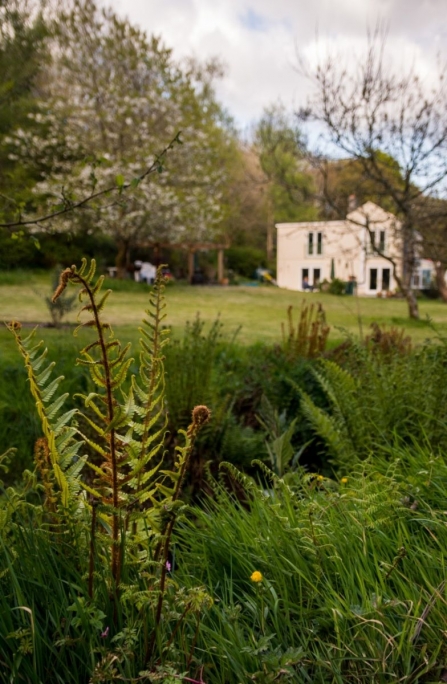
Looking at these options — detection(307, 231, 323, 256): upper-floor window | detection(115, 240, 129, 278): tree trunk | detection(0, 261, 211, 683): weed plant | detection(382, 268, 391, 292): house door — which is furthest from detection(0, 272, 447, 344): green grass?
detection(307, 231, 323, 256): upper-floor window

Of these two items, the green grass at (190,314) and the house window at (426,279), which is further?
the house window at (426,279)

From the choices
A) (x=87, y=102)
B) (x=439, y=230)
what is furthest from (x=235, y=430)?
(x=87, y=102)

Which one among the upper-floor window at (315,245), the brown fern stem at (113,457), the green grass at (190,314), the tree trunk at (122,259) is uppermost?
the upper-floor window at (315,245)

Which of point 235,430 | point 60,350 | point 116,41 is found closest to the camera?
point 235,430

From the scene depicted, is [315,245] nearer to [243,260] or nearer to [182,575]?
[243,260]

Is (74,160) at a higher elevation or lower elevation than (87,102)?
lower

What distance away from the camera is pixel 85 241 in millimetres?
24938

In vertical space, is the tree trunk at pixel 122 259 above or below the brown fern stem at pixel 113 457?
above

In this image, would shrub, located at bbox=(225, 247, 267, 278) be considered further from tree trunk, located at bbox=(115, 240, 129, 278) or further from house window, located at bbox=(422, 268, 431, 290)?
tree trunk, located at bbox=(115, 240, 129, 278)

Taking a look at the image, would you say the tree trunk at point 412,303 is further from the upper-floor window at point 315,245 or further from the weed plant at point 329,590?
the upper-floor window at point 315,245

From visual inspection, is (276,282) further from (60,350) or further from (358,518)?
(358,518)

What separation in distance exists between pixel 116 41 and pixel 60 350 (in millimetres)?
17920

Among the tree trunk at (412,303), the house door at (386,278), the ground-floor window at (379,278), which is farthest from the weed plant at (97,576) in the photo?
the ground-floor window at (379,278)

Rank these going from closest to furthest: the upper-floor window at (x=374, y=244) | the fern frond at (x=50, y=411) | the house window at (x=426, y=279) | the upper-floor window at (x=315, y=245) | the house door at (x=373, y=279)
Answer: the fern frond at (x=50, y=411) < the upper-floor window at (x=374, y=244) < the house window at (x=426, y=279) < the house door at (x=373, y=279) < the upper-floor window at (x=315, y=245)
